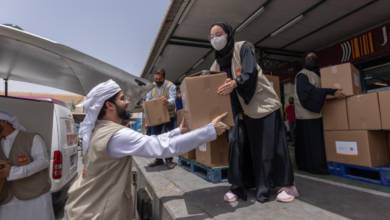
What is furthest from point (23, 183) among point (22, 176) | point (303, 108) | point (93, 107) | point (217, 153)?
point (303, 108)

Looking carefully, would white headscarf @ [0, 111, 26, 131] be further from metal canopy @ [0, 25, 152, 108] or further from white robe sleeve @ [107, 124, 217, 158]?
white robe sleeve @ [107, 124, 217, 158]

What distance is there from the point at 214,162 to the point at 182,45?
166 inches

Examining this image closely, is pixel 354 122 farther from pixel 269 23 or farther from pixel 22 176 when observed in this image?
pixel 22 176

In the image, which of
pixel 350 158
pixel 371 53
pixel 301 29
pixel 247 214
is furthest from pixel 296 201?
pixel 371 53

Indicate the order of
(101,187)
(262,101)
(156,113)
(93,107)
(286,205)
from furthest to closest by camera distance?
(156,113), (262,101), (286,205), (93,107), (101,187)

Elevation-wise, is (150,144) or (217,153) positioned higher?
(150,144)

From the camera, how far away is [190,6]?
4.59 metres

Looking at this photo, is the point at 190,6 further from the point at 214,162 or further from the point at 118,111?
the point at 118,111

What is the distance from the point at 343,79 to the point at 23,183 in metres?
3.89

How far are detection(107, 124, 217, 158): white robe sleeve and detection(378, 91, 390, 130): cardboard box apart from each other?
6.88 ft

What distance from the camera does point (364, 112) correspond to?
2965mm

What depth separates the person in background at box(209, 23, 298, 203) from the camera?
2.31m

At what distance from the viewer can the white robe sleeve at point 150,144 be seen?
5.66 ft

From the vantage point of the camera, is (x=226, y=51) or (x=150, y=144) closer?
(x=150, y=144)
